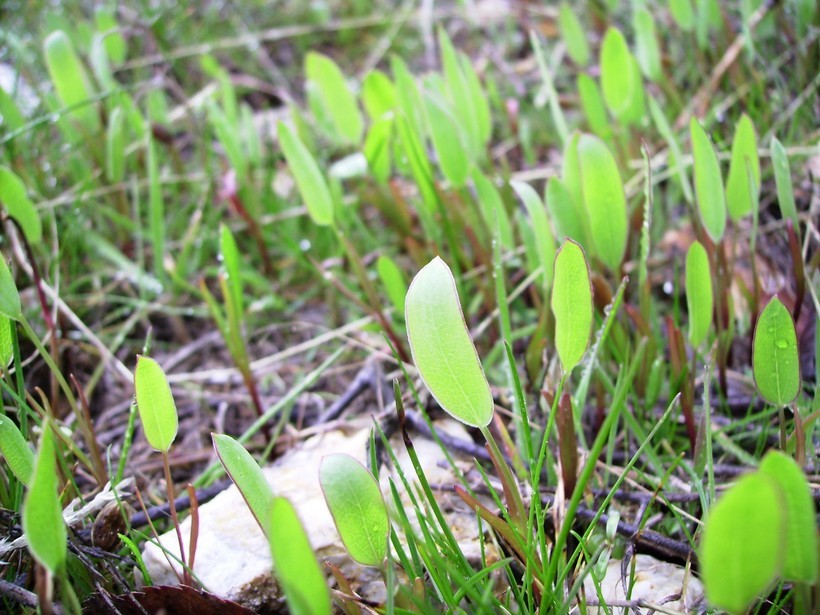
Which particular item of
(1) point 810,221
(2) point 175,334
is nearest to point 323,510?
(2) point 175,334

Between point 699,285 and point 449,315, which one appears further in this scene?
point 699,285

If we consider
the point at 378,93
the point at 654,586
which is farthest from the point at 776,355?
the point at 378,93

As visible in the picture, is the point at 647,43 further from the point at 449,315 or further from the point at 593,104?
the point at 449,315

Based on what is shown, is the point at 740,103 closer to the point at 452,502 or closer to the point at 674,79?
the point at 674,79

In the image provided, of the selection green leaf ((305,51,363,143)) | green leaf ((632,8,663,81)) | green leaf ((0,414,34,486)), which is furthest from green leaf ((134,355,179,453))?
green leaf ((632,8,663,81))

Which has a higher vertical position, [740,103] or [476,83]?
[476,83]
